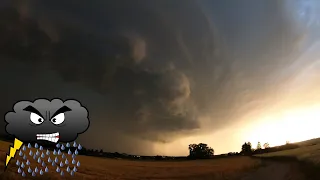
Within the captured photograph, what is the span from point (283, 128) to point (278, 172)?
1.14 feet

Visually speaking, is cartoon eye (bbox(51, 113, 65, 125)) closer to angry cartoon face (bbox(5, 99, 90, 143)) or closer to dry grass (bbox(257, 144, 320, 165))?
angry cartoon face (bbox(5, 99, 90, 143))

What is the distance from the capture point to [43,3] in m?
4.12

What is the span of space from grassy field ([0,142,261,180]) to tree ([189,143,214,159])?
0.04m

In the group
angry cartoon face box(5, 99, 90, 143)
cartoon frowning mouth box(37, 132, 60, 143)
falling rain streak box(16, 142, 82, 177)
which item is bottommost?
falling rain streak box(16, 142, 82, 177)

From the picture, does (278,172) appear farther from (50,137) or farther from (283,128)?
(50,137)

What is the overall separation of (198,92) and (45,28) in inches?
50.1

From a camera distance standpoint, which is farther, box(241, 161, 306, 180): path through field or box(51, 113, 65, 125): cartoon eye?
box(51, 113, 65, 125): cartoon eye

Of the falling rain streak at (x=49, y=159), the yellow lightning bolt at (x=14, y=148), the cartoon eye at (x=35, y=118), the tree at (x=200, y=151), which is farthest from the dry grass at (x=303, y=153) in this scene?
the yellow lightning bolt at (x=14, y=148)

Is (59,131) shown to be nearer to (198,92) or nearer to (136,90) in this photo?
(136,90)

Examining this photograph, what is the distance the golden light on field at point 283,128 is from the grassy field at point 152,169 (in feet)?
0.66

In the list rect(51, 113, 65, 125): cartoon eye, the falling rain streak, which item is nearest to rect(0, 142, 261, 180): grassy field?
the falling rain streak

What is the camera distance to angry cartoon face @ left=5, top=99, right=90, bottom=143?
407cm

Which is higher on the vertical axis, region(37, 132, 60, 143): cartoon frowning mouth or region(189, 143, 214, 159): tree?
region(37, 132, 60, 143): cartoon frowning mouth

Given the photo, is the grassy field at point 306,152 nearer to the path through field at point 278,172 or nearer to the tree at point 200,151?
the path through field at point 278,172
